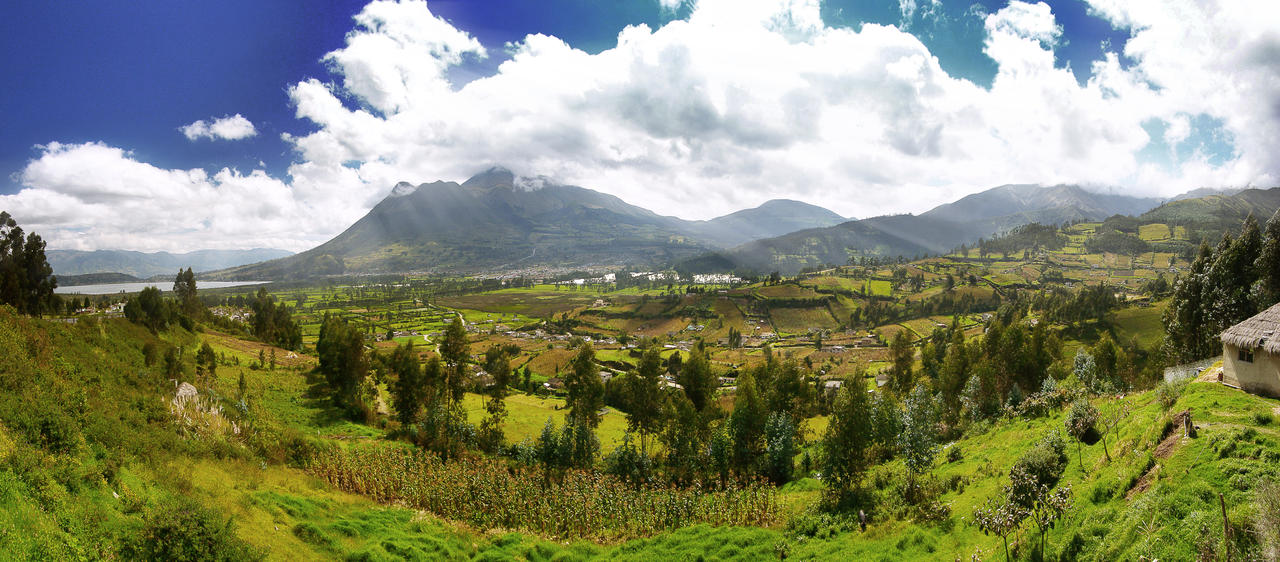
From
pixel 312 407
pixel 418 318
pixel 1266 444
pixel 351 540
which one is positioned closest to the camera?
pixel 1266 444

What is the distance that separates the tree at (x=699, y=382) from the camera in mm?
34938

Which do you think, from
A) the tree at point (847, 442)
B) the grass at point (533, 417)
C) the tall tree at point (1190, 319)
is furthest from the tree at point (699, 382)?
the tall tree at point (1190, 319)

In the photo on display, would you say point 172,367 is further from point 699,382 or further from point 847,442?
point 847,442

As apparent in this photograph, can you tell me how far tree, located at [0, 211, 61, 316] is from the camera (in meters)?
28.0

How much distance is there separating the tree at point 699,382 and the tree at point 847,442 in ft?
38.1

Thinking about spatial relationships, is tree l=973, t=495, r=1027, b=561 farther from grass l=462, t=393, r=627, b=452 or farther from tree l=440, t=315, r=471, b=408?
tree l=440, t=315, r=471, b=408

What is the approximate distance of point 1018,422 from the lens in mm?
28844

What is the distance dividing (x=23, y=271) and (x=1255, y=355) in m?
64.2

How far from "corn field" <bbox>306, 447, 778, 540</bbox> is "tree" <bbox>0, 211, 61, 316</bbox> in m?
24.2

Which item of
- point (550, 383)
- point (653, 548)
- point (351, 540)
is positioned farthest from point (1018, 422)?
point (550, 383)

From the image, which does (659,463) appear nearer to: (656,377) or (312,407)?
(656,377)

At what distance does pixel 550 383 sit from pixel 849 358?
6918cm

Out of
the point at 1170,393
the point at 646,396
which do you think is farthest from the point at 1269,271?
the point at 646,396

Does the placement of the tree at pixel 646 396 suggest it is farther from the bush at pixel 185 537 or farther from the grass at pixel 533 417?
Answer: the bush at pixel 185 537
